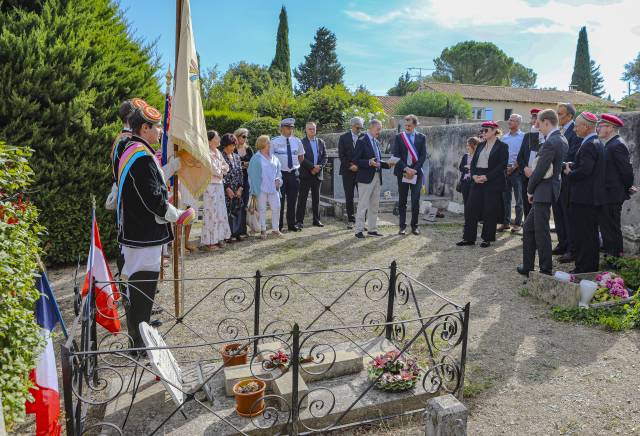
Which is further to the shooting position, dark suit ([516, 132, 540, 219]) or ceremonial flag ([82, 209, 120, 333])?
dark suit ([516, 132, 540, 219])

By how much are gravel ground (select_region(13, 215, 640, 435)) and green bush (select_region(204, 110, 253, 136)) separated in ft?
32.1

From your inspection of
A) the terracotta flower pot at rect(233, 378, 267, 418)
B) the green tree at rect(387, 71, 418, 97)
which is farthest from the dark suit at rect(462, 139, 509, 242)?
the green tree at rect(387, 71, 418, 97)

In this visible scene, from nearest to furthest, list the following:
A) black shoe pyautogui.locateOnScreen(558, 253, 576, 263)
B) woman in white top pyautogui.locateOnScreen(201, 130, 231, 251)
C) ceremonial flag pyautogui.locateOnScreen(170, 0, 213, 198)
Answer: ceremonial flag pyautogui.locateOnScreen(170, 0, 213, 198) < black shoe pyautogui.locateOnScreen(558, 253, 576, 263) < woman in white top pyautogui.locateOnScreen(201, 130, 231, 251)

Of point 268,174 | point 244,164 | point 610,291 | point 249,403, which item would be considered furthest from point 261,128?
point 249,403

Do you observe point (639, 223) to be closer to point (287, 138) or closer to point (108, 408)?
point (287, 138)

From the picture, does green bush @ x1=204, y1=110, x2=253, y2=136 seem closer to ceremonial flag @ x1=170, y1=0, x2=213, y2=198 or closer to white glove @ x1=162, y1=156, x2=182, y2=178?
ceremonial flag @ x1=170, y1=0, x2=213, y2=198

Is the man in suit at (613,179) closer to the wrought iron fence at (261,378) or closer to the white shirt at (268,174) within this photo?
the wrought iron fence at (261,378)

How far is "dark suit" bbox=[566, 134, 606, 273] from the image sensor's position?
21.1ft

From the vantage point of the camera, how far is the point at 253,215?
9227mm

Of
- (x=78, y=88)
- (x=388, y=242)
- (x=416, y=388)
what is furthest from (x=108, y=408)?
(x=388, y=242)

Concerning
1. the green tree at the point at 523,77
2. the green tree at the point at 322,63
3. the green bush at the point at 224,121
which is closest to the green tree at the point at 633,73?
the green tree at the point at 523,77

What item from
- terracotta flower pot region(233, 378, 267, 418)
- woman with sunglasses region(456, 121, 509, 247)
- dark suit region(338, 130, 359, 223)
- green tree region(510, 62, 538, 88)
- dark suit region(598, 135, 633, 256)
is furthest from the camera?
green tree region(510, 62, 538, 88)

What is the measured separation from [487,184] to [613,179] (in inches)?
80.5

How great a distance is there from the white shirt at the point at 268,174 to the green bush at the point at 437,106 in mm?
24448
